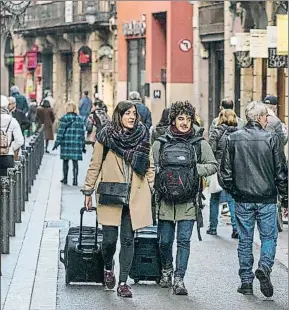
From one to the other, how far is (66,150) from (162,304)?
12.3 m

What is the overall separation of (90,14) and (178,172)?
127ft

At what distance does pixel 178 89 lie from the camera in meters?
41.2

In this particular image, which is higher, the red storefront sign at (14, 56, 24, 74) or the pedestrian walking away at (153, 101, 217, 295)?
the red storefront sign at (14, 56, 24, 74)

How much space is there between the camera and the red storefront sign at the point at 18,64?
5850 centimetres

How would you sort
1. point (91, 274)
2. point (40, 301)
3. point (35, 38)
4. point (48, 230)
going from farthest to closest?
point (35, 38)
point (48, 230)
point (91, 274)
point (40, 301)

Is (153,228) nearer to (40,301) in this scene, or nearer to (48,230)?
(40,301)

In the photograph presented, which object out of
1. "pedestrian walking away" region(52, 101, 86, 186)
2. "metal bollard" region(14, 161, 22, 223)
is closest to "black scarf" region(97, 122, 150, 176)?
"metal bollard" region(14, 161, 22, 223)

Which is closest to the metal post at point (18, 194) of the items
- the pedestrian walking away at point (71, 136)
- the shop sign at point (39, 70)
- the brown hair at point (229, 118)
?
the brown hair at point (229, 118)

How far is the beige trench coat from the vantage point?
10.3 meters

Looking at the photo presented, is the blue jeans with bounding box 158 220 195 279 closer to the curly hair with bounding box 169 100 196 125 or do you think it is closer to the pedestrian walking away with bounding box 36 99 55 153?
the curly hair with bounding box 169 100 196 125

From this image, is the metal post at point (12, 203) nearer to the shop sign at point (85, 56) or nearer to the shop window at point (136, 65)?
the shop window at point (136, 65)

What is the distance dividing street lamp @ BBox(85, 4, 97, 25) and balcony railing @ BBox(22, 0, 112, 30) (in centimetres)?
12

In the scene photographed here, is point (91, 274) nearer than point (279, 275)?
Yes

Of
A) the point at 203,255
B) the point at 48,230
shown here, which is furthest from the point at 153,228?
the point at 48,230
